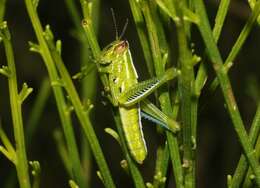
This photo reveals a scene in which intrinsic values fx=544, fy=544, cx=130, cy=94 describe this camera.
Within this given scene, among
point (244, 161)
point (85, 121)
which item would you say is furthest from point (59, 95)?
point (244, 161)

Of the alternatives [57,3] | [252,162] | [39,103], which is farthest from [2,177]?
[252,162]

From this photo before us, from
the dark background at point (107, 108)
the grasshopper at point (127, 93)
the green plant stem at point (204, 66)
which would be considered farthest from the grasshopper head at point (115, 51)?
the dark background at point (107, 108)

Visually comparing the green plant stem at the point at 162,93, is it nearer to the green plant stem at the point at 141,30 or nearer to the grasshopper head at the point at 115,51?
the green plant stem at the point at 141,30

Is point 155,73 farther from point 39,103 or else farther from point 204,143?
point 204,143

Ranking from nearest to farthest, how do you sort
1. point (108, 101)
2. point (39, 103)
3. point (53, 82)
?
point (53, 82)
point (108, 101)
point (39, 103)

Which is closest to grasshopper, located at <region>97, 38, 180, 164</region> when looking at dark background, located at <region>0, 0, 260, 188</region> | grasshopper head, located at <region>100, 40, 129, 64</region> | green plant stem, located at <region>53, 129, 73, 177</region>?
grasshopper head, located at <region>100, 40, 129, 64</region>

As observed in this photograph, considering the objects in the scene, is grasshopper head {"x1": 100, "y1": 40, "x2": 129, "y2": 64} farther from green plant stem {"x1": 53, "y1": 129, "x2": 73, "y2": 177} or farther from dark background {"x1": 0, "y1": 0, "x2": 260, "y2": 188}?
dark background {"x1": 0, "y1": 0, "x2": 260, "y2": 188}

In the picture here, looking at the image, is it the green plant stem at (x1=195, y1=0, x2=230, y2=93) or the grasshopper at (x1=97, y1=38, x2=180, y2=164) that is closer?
the green plant stem at (x1=195, y1=0, x2=230, y2=93)
